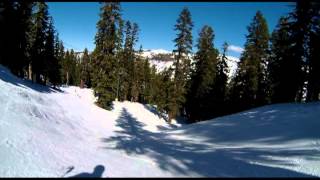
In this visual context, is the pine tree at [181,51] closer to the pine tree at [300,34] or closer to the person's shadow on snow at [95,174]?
the pine tree at [300,34]

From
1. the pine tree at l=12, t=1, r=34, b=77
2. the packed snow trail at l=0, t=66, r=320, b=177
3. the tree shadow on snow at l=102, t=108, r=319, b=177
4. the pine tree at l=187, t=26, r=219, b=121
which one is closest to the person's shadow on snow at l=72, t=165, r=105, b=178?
the packed snow trail at l=0, t=66, r=320, b=177

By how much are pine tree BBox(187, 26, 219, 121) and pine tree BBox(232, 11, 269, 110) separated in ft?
14.4

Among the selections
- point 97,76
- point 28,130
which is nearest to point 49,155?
point 28,130

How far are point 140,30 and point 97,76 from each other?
75.0 ft

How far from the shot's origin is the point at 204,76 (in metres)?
42.9

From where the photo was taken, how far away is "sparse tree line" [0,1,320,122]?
32.5 m

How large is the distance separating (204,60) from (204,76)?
236 centimetres

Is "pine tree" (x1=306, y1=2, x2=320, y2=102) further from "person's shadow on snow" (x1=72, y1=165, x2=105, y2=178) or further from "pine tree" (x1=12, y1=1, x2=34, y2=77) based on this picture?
"pine tree" (x1=12, y1=1, x2=34, y2=77)

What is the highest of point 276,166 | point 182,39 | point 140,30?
point 140,30

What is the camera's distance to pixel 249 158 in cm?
1287

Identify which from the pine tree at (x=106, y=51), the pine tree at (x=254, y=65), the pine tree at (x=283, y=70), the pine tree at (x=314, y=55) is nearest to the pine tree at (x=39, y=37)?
the pine tree at (x=106, y=51)

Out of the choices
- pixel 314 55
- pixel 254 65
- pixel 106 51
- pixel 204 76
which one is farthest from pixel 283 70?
pixel 106 51

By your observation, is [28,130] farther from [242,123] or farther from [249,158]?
[242,123]

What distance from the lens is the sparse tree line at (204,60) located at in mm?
32469
